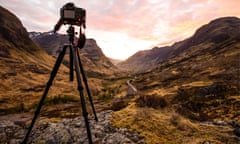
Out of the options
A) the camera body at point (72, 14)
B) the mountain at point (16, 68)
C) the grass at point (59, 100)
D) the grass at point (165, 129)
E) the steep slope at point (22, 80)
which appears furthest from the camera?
the mountain at point (16, 68)

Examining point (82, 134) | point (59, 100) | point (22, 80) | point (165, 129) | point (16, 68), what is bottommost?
point (59, 100)

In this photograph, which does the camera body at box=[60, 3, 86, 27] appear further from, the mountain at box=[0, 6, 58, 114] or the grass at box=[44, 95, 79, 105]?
the grass at box=[44, 95, 79, 105]

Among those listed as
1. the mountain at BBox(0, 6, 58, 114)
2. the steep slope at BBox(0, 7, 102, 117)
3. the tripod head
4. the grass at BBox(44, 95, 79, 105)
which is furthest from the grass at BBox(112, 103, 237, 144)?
the grass at BBox(44, 95, 79, 105)

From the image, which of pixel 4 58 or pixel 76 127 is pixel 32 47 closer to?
pixel 4 58

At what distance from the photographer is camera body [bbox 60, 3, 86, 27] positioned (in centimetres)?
905

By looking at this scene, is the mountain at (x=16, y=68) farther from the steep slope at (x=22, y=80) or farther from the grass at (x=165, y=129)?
the grass at (x=165, y=129)

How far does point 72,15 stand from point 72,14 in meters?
0.04

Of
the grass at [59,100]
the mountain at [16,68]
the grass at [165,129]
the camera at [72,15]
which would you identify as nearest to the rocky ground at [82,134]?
the grass at [165,129]

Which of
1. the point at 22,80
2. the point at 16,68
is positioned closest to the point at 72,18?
the point at 22,80

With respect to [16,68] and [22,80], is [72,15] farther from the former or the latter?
[16,68]

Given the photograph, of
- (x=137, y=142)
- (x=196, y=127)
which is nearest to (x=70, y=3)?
(x=137, y=142)

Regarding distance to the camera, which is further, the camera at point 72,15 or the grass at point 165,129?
the grass at point 165,129

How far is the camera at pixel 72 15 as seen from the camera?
9047 millimetres

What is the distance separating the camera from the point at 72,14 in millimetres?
9070
